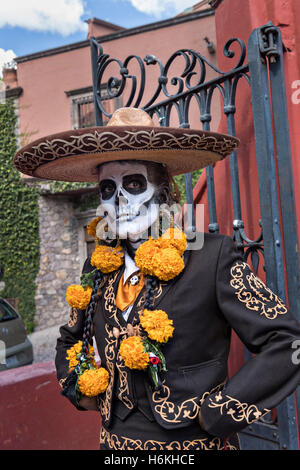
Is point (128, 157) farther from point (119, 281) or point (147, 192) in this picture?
point (119, 281)

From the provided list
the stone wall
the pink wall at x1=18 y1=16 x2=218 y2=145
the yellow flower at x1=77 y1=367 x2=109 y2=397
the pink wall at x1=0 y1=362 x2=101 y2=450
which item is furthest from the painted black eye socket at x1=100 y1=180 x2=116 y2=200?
the pink wall at x1=18 y1=16 x2=218 y2=145

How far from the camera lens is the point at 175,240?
1.54m

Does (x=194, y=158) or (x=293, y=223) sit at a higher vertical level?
(x=194, y=158)

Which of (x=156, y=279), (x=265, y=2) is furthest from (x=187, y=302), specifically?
(x=265, y=2)

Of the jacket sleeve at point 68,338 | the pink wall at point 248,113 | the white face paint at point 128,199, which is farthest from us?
the pink wall at point 248,113

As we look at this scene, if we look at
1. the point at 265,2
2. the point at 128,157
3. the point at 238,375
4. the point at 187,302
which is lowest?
the point at 238,375

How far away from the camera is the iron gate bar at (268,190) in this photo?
180cm

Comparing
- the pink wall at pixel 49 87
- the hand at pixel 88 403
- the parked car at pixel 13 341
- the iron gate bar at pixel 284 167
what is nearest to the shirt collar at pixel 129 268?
the hand at pixel 88 403

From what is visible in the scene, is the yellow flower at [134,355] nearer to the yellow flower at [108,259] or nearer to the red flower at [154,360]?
the red flower at [154,360]

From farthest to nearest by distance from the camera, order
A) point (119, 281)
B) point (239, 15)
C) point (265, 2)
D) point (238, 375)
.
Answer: point (239, 15), point (265, 2), point (119, 281), point (238, 375)

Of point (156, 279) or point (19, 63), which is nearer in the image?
point (156, 279)

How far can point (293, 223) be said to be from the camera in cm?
184

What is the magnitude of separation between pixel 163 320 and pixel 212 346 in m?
0.21
